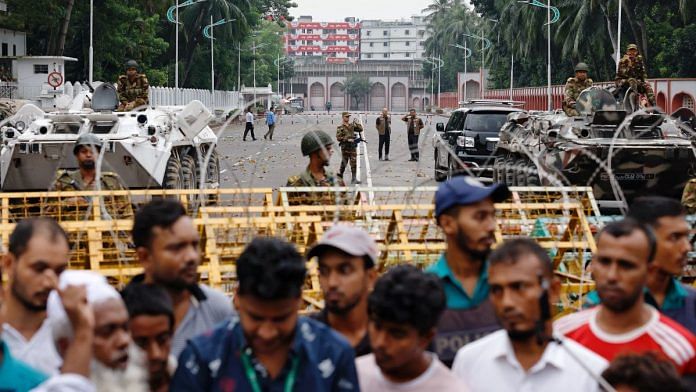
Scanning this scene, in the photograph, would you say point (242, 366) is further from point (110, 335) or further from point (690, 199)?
point (690, 199)

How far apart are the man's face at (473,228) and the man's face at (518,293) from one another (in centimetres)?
70

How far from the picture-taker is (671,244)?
18.6ft

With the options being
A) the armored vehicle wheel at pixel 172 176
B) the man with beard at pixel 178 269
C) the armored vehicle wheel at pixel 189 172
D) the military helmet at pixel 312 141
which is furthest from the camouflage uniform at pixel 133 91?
the man with beard at pixel 178 269

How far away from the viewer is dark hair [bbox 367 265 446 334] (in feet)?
14.0

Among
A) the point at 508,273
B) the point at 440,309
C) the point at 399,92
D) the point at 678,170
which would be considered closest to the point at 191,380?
the point at 440,309

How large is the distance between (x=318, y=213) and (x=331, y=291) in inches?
190

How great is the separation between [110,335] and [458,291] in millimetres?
1710

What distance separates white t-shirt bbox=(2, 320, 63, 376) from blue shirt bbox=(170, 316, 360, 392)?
57 centimetres

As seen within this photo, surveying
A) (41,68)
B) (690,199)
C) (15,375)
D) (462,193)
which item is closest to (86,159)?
(690,199)

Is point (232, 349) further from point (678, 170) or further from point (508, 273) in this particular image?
point (678, 170)

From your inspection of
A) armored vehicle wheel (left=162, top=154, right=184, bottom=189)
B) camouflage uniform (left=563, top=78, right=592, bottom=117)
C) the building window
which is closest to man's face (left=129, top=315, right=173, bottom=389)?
armored vehicle wheel (left=162, top=154, right=184, bottom=189)

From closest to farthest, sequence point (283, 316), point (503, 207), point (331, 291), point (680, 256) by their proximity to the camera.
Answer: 1. point (283, 316)
2. point (331, 291)
3. point (680, 256)
4. point (503, 207)

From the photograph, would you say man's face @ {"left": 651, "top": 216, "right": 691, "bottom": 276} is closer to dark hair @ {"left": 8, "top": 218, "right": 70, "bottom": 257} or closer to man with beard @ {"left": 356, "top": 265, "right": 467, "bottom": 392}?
man with beard @ {"left": 356, "top": 265, "right": 467, "bottom": 392}

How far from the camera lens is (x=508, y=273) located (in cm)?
460
